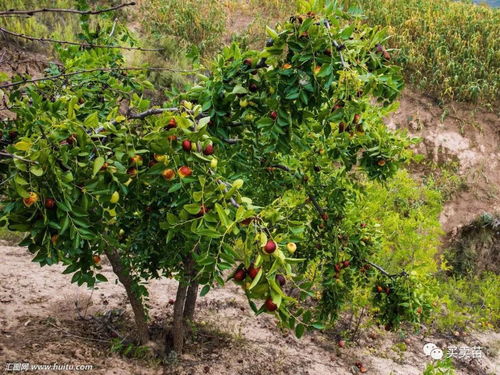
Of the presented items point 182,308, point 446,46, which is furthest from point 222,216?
point 446,46

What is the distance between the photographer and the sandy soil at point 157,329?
3117 mm

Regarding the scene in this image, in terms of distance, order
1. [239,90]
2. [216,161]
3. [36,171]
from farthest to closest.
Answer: [239,90], [216,161], [36,171]

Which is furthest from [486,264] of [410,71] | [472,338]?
[410,71]

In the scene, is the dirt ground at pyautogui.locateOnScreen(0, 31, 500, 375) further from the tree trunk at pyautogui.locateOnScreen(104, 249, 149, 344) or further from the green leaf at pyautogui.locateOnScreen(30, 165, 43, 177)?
the green leaf at pyautogui.locateOnScreen(30, 165, 43, 177)

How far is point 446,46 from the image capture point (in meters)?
9.55

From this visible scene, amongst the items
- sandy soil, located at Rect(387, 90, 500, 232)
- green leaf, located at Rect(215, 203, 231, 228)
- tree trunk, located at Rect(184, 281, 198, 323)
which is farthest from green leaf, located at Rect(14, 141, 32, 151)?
sandy soil, located at Rect(387, 90, 500, 232)

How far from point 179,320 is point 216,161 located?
7.16 ft

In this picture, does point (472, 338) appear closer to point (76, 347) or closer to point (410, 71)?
point (76, 347)

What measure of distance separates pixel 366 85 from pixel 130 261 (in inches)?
68.8

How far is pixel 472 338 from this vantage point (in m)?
5.68

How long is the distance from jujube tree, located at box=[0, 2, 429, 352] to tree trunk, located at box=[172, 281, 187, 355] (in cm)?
28

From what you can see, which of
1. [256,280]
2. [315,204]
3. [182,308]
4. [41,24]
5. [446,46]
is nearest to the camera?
[256,280]

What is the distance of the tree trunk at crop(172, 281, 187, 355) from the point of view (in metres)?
3.21

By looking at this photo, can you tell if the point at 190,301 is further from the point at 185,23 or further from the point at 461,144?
the point at 185,23
